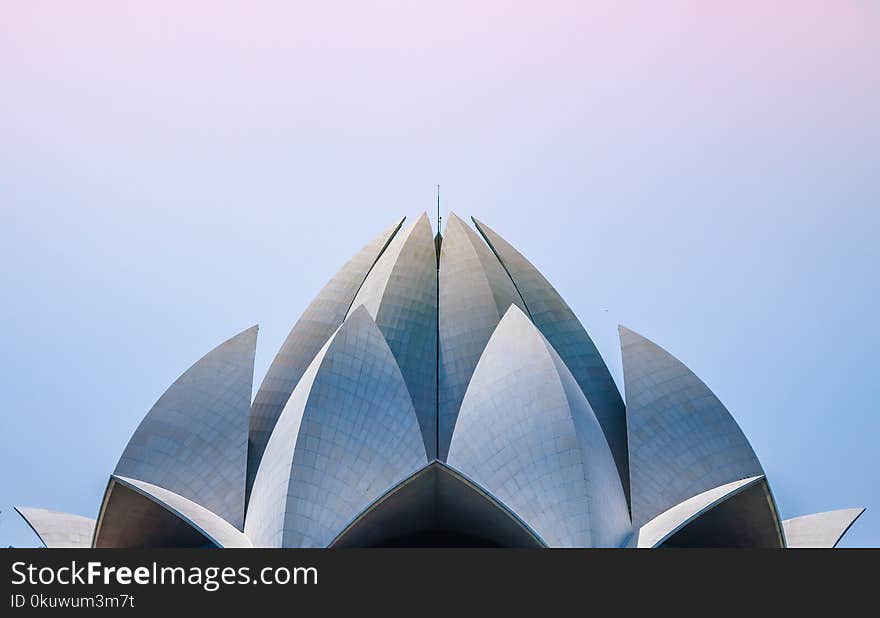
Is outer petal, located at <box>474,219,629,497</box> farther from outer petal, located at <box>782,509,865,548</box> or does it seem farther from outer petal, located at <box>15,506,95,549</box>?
outer petal, located at <box>15,506,95,549</box>

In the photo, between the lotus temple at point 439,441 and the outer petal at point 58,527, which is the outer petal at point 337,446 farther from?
the outer petal at point 58,527

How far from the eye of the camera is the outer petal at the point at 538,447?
16.5m

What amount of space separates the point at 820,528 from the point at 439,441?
751 centimetres

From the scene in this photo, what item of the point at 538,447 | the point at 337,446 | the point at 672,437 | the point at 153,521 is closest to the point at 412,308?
the point at 337,446

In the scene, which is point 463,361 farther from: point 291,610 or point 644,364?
point 291,610

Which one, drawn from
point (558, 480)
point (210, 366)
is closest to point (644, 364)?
point (558, 480)

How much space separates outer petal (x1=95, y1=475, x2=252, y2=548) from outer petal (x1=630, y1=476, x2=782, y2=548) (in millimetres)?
6581

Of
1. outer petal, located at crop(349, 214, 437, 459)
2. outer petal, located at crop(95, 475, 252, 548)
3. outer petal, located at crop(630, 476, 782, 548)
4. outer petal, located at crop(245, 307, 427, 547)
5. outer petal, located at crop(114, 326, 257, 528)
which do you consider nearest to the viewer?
outer petal, located at crop(245, 307, 427, 547)

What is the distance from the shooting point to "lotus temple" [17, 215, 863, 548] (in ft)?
54.4

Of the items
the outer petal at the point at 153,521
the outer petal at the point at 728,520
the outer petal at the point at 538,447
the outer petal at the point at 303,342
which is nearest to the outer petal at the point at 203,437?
the outer petal at the point at 303,342

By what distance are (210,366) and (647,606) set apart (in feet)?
41.7

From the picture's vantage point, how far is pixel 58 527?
1975 cm

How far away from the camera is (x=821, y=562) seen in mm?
11234

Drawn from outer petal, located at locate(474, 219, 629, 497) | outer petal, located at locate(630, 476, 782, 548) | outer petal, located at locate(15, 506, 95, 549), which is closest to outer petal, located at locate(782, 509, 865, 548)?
outer petal, located at locate(630, 476, 782, 548)
